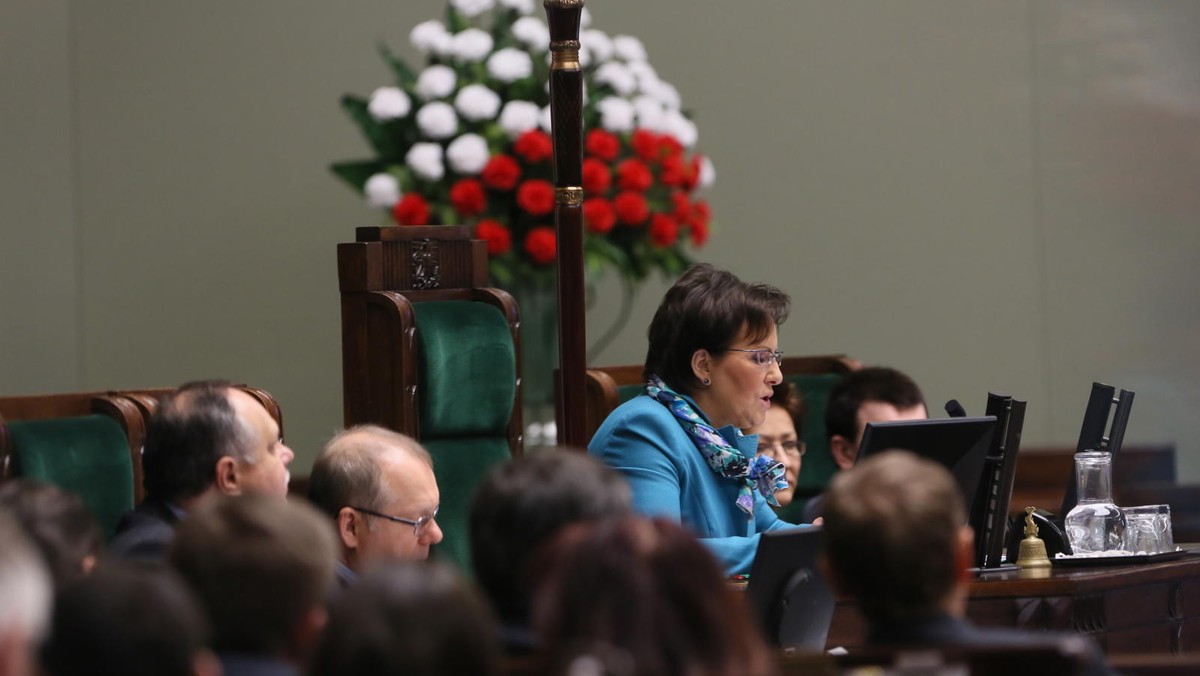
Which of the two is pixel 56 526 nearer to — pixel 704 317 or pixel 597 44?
pixel 704 317

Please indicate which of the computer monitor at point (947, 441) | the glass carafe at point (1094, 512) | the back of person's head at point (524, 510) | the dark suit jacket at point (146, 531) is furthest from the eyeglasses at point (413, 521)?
the glass carafe at point (1094, 512)

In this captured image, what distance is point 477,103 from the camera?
543cm

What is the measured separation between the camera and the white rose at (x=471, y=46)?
5.53 meters

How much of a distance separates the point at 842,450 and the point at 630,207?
1.05 metres

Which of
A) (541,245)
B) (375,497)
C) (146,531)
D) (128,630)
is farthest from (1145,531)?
(128,630)

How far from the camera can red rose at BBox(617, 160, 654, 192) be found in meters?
5.57

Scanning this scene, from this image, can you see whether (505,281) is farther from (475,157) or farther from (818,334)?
(818,334)

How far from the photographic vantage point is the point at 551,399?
564cm

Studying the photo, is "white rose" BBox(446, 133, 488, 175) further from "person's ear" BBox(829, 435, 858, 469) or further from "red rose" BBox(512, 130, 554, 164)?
"person's ear" BBox(829, 435, 858, 469)

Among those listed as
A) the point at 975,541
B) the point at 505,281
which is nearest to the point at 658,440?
the point at 975,541

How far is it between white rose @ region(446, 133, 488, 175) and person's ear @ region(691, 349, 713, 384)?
1827mm

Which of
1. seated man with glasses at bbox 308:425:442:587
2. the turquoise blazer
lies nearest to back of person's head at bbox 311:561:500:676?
seated man with glasses at bbox 308:425:442:587

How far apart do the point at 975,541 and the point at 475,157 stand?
2233 millimetres

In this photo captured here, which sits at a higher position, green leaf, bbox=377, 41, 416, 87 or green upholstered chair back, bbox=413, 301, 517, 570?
green leaf, bbox=377, 41, 416, 87
